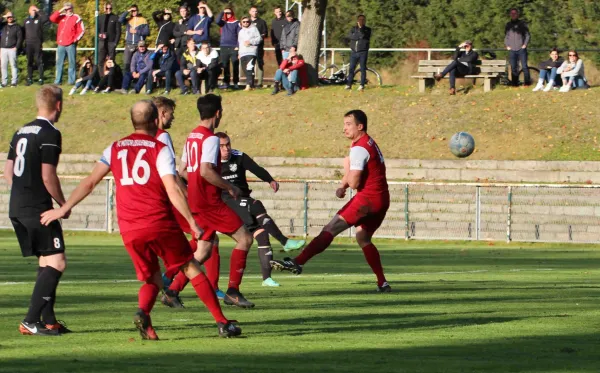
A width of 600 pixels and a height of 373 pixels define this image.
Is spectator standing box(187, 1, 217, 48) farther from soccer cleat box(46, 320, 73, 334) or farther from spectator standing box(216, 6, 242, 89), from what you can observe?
soccer cleat box(46, 320, 73, 334)

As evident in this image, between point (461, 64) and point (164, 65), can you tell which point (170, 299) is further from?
point (164, 65)

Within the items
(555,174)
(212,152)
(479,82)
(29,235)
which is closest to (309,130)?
(479,82)

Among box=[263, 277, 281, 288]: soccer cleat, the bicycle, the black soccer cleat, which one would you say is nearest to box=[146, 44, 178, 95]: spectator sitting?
the bicycle

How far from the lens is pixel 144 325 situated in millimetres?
10188

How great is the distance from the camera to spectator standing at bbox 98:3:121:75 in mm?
38844

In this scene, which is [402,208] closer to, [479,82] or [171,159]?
[479,82]

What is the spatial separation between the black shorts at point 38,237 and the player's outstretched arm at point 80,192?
180 mm

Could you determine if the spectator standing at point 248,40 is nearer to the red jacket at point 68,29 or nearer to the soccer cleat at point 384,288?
the red jacket at point 68,29

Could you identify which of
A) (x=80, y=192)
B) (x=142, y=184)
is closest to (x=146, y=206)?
(x=142, y=184)

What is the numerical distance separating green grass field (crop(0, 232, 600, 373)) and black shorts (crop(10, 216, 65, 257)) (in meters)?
0.70

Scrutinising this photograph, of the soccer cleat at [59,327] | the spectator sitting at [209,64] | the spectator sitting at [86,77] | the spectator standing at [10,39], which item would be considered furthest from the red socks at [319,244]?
the spectator sitting at [86,77]

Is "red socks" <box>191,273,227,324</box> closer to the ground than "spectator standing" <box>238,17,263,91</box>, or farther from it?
closer to the ground

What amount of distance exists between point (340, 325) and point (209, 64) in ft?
85.2

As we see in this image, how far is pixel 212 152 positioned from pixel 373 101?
973 inches
